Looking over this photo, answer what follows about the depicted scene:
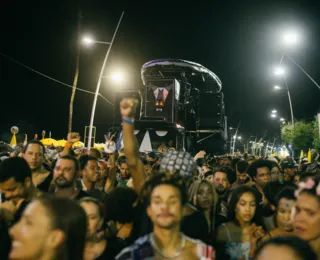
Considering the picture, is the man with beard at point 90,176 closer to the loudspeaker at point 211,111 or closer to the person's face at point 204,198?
the person's face at point 204,198

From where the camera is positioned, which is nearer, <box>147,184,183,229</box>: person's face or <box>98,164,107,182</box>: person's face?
<box>147,184,183,229</box>: person's face

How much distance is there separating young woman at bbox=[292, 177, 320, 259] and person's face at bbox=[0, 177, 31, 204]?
2.91m

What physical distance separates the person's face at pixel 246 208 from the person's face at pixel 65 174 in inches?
87.3

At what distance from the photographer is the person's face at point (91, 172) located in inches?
208

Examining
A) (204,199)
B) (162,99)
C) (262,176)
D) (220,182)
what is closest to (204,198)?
(204,199)

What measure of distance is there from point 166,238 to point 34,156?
10.3 feet

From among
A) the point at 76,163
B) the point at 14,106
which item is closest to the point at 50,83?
the point at 14,106

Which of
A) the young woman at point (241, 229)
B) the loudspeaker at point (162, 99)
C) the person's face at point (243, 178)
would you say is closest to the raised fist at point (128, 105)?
the young woman at point (241, 229)

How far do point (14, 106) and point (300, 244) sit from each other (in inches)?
1748

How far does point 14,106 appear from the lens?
4178 centimetres

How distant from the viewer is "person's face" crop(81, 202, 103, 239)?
2.95 m

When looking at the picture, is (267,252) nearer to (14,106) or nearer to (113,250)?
(113,250)

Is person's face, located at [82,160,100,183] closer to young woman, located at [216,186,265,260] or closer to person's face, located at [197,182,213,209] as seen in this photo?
person's face, located at [197,182,213,209]

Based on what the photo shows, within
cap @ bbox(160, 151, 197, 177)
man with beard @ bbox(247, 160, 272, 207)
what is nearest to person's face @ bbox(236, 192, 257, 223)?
cap @ bbox(160, 151, 197, 177)
